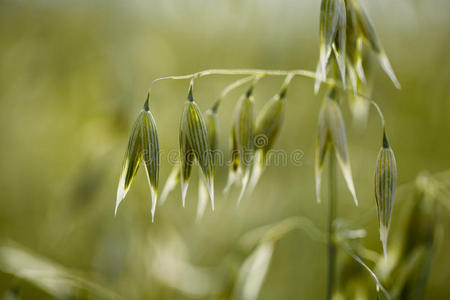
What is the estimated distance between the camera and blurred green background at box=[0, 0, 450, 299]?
2.72ft

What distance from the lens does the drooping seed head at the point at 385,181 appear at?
0.43 metres

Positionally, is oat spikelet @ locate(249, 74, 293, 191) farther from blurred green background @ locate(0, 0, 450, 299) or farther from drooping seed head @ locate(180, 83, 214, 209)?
blurred green background @ locate(0, 0, 450, 299)

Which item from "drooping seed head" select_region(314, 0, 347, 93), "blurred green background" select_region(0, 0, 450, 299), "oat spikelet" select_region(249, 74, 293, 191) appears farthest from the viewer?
"blurred green background" select_region(0, 0, 450, 299)

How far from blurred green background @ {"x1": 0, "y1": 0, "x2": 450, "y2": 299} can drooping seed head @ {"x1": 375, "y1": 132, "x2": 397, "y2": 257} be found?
1.44 feet

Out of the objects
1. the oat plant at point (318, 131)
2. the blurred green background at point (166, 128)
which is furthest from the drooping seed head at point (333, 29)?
the blurred green background at point (166, 128)

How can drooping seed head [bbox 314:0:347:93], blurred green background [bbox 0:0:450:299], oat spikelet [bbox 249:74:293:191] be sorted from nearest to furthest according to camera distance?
drooping seed head [bbox 314:0:347:93], oat spikelet [bbox 249:74:293:191], blurred green background [bbox 0:0:450:299]

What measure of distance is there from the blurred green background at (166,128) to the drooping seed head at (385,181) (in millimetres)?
440

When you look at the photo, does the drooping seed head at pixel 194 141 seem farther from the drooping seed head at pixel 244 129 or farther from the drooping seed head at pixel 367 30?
the drooping seed head at pixel 367 30

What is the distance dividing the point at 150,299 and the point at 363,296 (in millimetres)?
463

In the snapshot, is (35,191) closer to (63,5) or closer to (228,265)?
(63,5)

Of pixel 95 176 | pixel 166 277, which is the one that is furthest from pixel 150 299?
pixel 95 176

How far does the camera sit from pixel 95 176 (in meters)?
0.79

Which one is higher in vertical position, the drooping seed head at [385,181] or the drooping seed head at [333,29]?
the drooping seed head at [333,29]

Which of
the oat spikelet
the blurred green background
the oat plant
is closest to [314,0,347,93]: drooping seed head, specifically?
the oat plant
